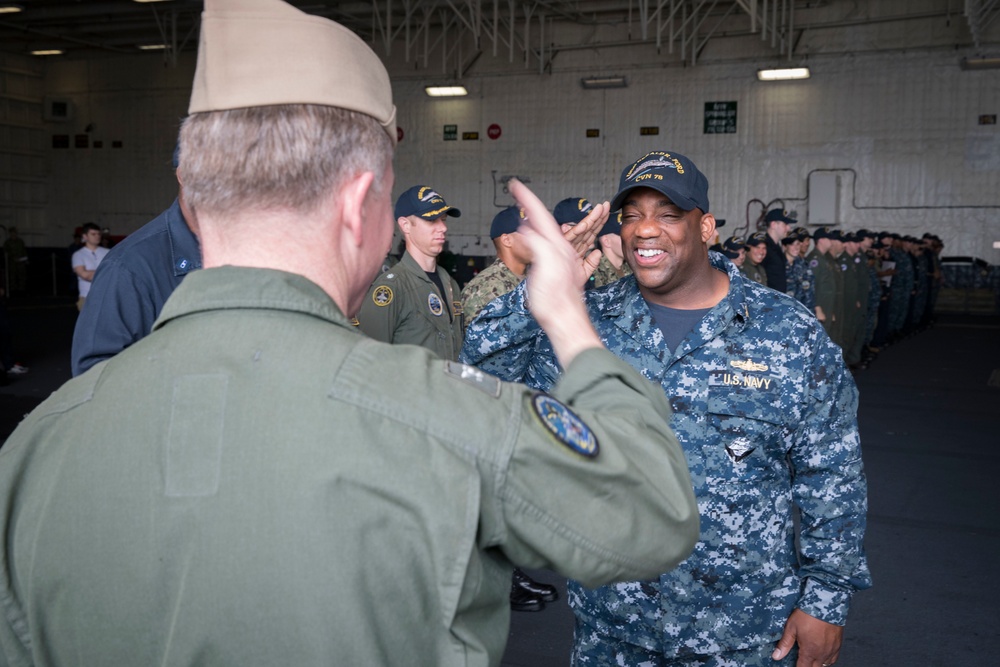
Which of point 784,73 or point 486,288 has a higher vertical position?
point 784,73

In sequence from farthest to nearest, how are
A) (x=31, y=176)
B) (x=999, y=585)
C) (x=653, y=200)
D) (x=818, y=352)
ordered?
(x=31, y=176)
(x=999, y=585)
(x=653, y=200)
(x=818, y=352)

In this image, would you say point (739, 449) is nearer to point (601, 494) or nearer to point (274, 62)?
point (601, 494)

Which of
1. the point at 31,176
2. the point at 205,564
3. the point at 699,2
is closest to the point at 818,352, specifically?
the point at 205,564

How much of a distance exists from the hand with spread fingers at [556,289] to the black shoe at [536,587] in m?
3.39

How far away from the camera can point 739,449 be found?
2314 mm

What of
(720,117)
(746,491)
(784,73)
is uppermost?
(784,73)

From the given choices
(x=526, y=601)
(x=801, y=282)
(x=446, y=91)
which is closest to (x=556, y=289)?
(x=526, y=601)

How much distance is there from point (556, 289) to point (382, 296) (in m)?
3.37

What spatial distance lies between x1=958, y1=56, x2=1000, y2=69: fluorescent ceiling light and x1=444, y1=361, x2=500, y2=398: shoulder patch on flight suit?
20.9 metres

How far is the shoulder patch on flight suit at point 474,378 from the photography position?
988 mm

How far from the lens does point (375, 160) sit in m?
1.10

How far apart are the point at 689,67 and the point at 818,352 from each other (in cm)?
1985

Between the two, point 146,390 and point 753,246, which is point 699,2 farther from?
point 146,390

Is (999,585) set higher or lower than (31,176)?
lower
